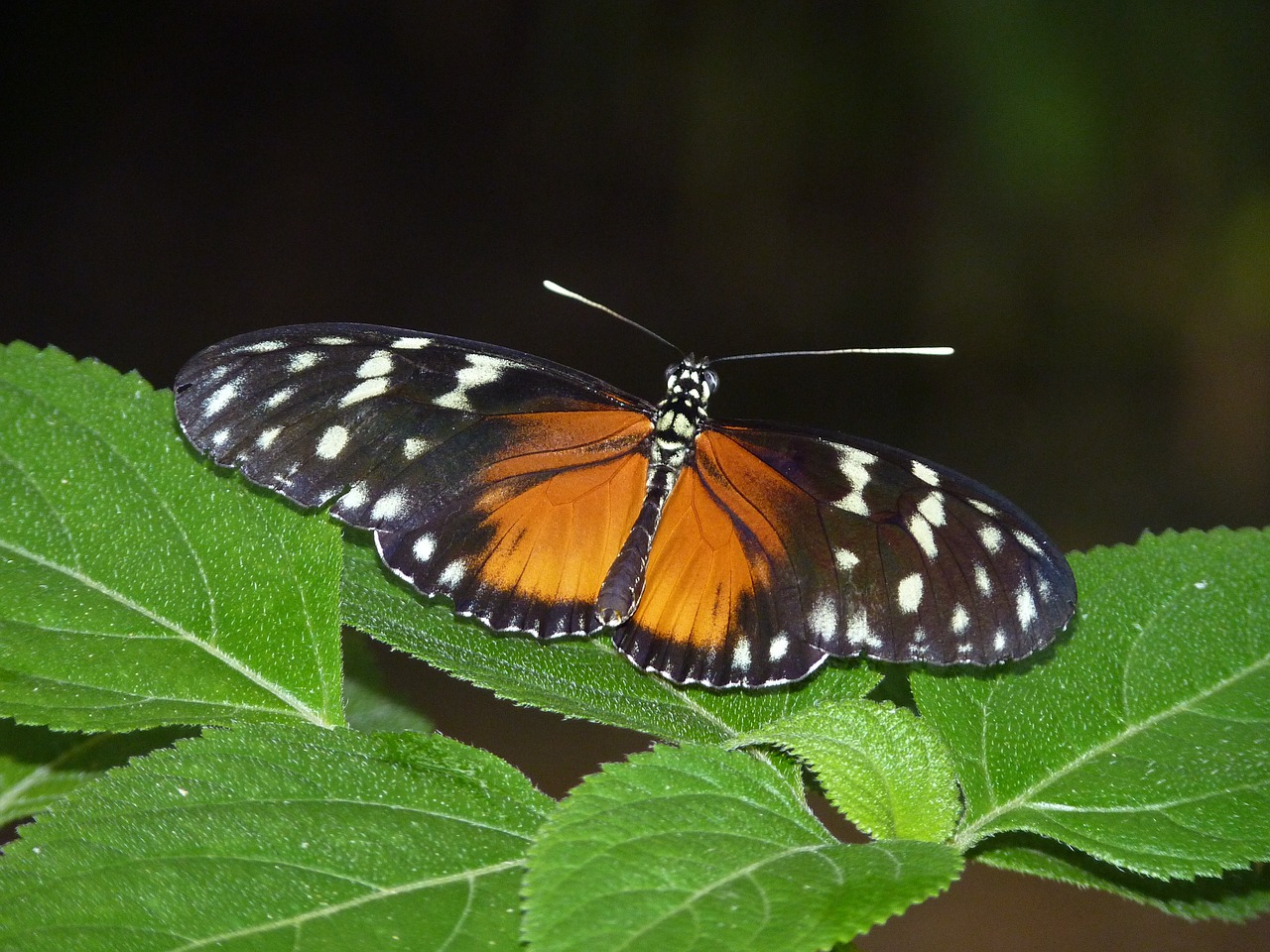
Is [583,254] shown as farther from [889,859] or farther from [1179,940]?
[889,859]

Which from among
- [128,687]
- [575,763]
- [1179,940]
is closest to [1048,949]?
[1179,940]

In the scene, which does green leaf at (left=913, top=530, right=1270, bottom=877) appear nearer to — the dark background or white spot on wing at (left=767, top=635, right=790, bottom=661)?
white spot on wing at (left=767, top=635, right=790, bottom=661)

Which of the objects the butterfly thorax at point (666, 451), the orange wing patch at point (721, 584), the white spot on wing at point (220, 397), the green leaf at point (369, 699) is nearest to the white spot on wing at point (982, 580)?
the orange wing patch at point (721, 584)

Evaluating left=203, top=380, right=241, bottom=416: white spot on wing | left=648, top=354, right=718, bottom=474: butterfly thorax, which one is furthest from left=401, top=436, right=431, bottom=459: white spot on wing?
left=648, top=354, right=718, bottom=474: butterfly thorax

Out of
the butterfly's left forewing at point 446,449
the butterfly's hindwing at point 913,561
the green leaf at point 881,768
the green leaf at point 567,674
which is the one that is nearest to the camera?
the green leaf at point 881,768

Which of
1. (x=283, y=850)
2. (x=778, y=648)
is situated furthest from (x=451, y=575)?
(x=283, y=850)

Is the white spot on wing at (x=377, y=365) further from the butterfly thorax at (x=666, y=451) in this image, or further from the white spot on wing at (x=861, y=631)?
the white spot on wing at (x=861, y=631)
